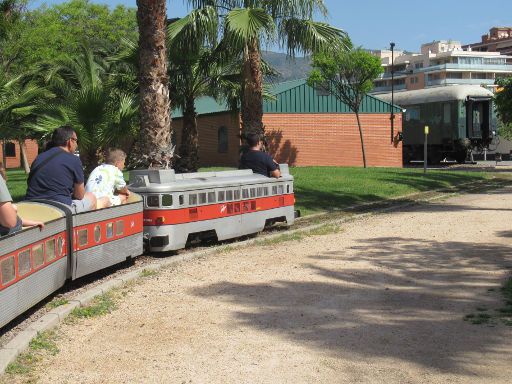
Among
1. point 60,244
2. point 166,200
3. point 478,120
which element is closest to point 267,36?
point 166,200

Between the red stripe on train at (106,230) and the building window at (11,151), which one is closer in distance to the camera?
the red stripe on train at (106,230)

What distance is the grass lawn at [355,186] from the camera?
18.0m

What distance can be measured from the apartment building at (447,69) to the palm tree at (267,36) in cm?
9749

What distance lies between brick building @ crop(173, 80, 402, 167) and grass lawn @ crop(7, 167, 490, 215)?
449 inches

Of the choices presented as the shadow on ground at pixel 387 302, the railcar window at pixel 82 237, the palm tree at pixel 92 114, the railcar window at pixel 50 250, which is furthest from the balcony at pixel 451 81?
the railcar window at pixel 50 250

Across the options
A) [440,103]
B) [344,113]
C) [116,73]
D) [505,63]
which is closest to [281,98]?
[344,113]

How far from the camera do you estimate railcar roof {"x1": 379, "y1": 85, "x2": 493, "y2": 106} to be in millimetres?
38781

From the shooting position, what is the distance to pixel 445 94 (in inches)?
1558

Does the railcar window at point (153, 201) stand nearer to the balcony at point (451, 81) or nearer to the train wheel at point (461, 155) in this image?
Answer: the train wheel at point (461, 155)

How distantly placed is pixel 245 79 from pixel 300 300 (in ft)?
31.7

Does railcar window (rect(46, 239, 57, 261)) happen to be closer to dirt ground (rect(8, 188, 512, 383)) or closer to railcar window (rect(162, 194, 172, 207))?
dirt ground (rect(8, 188, 512, 383))

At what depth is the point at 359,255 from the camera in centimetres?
1027

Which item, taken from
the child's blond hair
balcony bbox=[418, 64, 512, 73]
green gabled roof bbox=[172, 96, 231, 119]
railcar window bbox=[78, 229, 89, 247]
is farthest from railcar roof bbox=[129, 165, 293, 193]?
balcony bbox=[418, 64, 512, 73]

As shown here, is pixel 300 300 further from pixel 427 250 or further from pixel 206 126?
pixel 206 126
